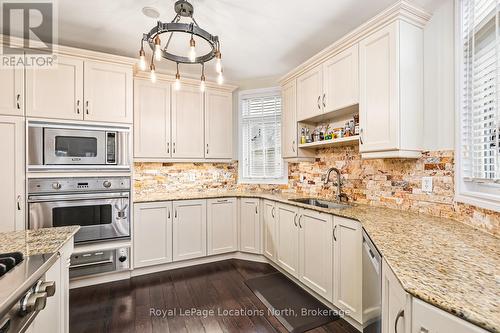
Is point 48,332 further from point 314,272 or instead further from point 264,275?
point 264,275

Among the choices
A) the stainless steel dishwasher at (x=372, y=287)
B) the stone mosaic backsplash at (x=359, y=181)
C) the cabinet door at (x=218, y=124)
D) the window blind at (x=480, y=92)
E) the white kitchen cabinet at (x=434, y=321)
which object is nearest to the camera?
the white kitchen cabinet at (x=434, y=321)

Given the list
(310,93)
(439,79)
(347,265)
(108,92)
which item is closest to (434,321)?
(347,265)

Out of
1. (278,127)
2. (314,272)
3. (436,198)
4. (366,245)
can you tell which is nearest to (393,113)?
(436,198)

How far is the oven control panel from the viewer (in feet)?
7.66

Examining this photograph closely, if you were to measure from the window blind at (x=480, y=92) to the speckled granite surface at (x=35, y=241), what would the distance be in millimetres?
2382

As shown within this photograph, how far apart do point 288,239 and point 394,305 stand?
66.1 inches

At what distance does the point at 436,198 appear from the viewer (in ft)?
6.18

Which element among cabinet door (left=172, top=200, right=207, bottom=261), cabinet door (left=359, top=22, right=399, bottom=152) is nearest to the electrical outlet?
cabinet door (left=359, top=22, right=399, bottom=152)

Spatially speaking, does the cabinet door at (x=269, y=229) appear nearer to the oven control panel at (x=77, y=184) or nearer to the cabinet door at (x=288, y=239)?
the cabinet door at (x=288, y=239)

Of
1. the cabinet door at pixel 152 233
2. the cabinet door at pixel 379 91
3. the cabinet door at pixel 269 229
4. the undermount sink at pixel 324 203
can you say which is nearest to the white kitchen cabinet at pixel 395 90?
the cabinet door at pixel 379 91

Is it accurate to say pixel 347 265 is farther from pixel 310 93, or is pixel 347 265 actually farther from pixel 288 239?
pixel 310 93

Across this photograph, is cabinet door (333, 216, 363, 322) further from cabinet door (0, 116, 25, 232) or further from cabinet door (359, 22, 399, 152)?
cabinet door (0, 116, 25, 232)

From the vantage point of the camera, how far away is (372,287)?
1.45 m

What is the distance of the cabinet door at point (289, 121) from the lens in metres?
3.09
